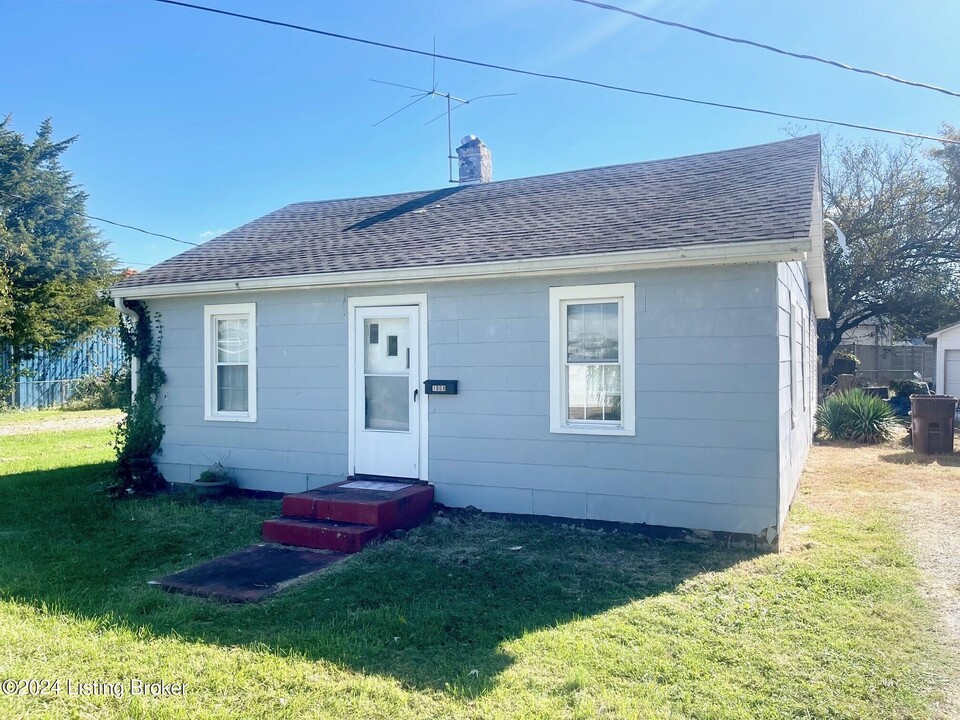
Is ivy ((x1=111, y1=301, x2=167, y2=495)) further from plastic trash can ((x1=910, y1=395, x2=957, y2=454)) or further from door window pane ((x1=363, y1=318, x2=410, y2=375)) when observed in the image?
plastic trash can ((x1=910, y1=395, x2=957, y2=454))

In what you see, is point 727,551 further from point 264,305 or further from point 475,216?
point 264,305

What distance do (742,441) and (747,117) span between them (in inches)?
248

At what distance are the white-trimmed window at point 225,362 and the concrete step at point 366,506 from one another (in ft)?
7.46

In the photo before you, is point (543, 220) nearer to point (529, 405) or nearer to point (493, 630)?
point (529, 405)

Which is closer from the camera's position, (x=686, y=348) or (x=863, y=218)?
(x=686, y=348)

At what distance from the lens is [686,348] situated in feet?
20.2

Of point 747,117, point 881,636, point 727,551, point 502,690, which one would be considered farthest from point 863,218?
point 502,690

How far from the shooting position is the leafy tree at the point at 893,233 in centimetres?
2219

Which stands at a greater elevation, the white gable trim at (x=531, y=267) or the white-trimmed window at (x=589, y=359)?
the white gable trim at (x=531, y=267)

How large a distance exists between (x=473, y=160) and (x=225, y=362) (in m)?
5.81

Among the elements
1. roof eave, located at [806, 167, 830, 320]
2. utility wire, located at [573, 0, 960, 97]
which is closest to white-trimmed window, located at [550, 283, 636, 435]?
utility wire, located at [573, 0, 960, 97]

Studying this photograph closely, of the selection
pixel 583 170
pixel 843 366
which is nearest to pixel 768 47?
pixel 583 170

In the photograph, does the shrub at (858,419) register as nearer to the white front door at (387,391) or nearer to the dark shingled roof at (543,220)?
the dark shingled roof at (543,220)

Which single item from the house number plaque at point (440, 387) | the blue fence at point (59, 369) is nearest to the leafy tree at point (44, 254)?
the blue fence at point (59, 369)
